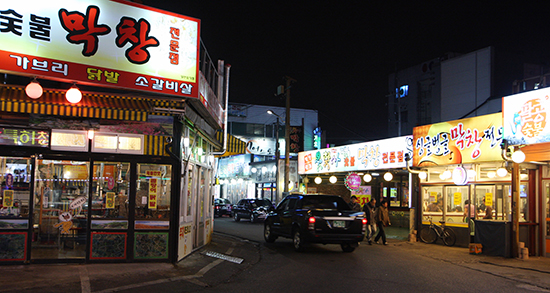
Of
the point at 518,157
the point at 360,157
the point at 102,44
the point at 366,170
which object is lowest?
the point at 366,170

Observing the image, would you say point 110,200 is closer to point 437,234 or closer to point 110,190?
point 110,190

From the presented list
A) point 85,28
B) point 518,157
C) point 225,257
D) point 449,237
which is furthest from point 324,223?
point 85,28

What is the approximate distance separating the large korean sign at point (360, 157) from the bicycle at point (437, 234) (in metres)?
2.89

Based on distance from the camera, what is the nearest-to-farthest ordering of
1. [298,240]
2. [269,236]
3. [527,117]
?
1. [527,117]
2. [298,240]
3. [269,236]

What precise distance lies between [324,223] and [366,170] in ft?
28.7

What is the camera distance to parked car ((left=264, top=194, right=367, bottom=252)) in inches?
547

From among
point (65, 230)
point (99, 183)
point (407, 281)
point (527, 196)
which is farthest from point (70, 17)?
point (527, 196)

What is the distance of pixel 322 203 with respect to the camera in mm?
15398

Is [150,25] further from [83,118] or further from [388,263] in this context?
[388,263]

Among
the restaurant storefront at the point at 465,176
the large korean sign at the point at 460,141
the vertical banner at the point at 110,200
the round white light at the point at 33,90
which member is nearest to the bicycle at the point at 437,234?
the restaurant storefront at the point at 465,176

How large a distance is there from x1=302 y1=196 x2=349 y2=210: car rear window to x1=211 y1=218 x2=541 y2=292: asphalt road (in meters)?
1.53

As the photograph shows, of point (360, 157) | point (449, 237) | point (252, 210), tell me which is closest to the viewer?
Result: point (449, 237)

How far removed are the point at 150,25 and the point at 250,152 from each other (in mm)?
33671

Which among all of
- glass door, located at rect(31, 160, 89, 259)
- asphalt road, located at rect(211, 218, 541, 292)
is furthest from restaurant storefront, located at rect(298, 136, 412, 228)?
glass door, located at rect(31, 160, 89, 259)
